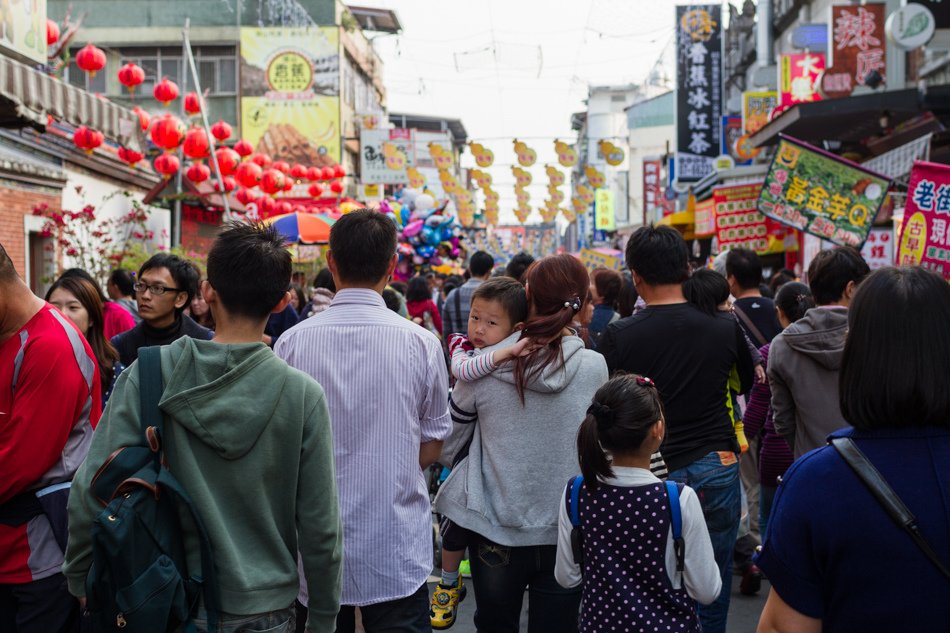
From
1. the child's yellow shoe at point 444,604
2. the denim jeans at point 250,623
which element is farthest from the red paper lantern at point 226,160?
the denim jeans at point 250,623

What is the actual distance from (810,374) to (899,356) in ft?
8.52

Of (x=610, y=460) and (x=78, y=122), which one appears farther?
(x=78, y=122)

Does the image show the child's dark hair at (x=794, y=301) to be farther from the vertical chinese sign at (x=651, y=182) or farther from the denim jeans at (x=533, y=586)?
the vertical chinese sign at (x=651, y=182)

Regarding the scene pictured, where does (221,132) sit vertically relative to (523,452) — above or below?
above

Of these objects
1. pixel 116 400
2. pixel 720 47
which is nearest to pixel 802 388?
pixel 116 400

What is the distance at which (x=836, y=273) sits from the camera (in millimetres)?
4520

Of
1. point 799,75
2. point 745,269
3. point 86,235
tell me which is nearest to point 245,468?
point 745,269

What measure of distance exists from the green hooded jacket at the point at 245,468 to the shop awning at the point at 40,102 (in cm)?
345

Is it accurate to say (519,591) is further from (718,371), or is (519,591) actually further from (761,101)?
(761,101)

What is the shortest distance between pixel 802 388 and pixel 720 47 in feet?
67.7

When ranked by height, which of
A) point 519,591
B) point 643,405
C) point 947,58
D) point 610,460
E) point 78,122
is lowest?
point 519,591

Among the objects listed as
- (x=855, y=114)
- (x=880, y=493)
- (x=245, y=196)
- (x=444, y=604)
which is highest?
(x=855, y=114)

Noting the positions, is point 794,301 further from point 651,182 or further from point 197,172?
point 651,182

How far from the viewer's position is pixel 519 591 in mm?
3580
